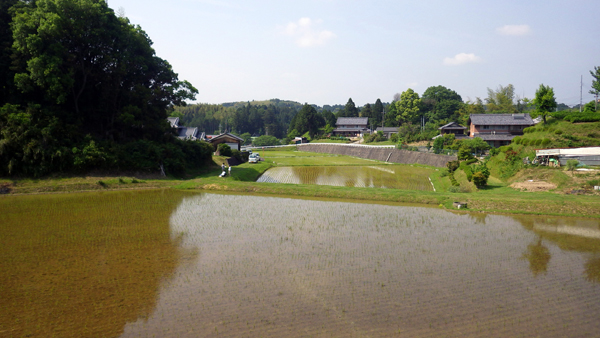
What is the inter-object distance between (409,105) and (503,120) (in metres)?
26.3

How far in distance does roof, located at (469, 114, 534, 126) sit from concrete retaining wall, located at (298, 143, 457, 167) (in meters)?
12.3

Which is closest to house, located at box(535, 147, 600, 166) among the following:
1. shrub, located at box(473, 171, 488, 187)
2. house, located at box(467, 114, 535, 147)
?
shrub, located at box(473, 171, 488, 187)

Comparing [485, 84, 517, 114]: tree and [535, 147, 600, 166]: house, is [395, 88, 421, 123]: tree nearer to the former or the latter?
[485, 84, 517, 114]: tree

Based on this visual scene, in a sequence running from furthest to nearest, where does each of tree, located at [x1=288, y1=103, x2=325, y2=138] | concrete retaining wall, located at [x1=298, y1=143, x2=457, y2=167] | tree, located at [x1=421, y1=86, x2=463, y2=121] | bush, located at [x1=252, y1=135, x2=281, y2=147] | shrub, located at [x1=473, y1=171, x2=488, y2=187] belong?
tree, located at [x1=288, y1=103, x2=325, y2=138], bush, located at [x1=252, y1=135, x2=281, y2=147], tree, located at [x1=421, y1=86, x2=463, y2=121], concrete retaining wall, located at [x1=298, y1=143, x2=457, y2=167], shrub, located at [x1=473, y1=171, x2=488, y2=187]

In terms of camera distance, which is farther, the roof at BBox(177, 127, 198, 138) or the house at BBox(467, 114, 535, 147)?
the roof at BBox(177, 127, 198, 138)

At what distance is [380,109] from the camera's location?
84438 mm

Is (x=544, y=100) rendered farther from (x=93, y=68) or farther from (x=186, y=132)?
(x=186, y=132)

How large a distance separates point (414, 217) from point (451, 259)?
5.01m

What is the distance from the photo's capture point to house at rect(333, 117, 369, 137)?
82562mm

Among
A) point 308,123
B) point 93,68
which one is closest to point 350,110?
point 308,123

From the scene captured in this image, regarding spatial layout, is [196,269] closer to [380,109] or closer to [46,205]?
[46,205]

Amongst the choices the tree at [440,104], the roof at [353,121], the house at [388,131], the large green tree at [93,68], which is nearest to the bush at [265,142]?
the roof at [353,121]

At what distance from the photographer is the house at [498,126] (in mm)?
45250

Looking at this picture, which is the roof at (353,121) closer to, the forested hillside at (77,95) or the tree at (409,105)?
the tree at (409,105)
